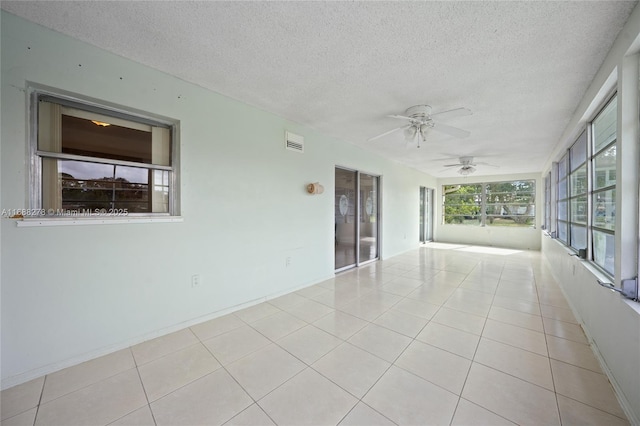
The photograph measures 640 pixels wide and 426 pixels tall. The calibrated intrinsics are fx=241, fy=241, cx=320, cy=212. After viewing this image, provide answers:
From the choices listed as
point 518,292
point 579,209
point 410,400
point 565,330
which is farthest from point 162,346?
point 579,209

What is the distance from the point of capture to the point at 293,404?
5.16 ft

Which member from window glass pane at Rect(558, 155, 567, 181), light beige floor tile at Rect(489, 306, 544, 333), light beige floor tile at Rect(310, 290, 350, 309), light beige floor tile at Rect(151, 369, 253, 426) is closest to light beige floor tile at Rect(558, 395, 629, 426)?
light beige floor tile at Rect(489, 306, 544, 333)

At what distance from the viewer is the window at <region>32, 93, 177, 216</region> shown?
6.17 feet

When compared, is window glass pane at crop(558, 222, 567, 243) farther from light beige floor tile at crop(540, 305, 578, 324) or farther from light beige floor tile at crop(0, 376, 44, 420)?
light beige floor tile at crop(0, 376, 44, 420)

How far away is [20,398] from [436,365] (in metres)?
2.95

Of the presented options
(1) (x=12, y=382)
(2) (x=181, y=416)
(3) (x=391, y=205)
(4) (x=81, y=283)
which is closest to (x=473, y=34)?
(2) (x=181, y=416)

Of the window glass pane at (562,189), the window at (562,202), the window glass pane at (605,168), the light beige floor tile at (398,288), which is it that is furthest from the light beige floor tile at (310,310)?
the window glass pane at (562,189)

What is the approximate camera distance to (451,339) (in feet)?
7.69

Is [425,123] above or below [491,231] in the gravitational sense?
above

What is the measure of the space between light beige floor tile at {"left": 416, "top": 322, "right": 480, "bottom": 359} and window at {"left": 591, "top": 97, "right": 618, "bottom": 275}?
1.36 meters

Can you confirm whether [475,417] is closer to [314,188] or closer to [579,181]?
[314,188]

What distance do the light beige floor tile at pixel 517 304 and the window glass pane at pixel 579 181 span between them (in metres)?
1.54

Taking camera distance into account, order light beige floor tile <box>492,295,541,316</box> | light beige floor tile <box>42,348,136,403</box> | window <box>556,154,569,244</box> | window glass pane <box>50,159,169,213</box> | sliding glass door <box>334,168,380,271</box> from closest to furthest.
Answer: light beige floor tile <box>42,348,136,403</box> < window glass pane <box>50,159,169,213</box> < light beige floor tile <box>492,295,541,316</box> < window <box>556,154,569,244</box> < sliding glass door <box>334,168,380,271</box>

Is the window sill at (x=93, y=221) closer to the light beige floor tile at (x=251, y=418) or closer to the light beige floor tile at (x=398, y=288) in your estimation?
the light beige floor tile at (x=251, y=418)
